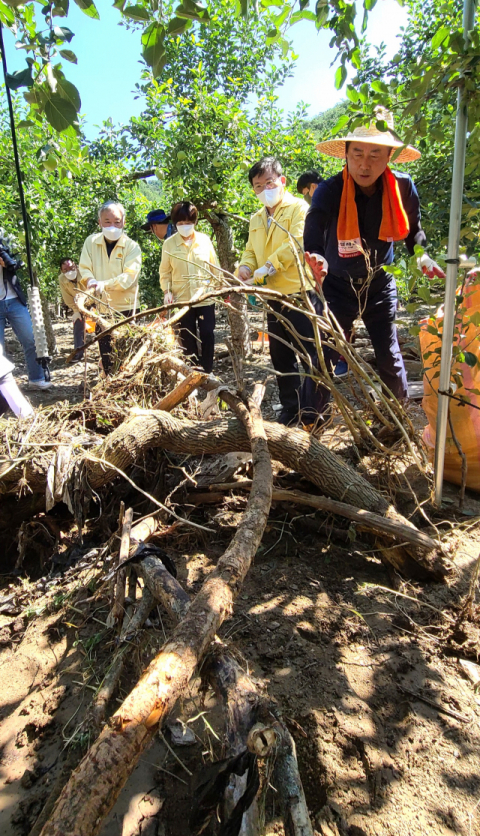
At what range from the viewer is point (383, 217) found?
2.84m

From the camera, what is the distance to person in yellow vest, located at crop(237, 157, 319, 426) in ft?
11.5

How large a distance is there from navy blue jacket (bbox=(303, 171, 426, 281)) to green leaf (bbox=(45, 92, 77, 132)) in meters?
1.79

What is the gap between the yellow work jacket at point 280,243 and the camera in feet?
11.5

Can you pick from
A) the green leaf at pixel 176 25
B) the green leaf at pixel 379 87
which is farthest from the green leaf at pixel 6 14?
the green leaf at pixel 379 87

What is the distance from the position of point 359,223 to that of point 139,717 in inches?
113

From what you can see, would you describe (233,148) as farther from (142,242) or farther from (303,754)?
(303,754)

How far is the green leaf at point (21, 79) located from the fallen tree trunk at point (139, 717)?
1575 millimetres

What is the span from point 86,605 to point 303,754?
4.10 ft

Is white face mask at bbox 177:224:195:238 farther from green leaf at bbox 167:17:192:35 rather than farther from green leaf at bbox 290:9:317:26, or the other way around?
green leaf at bbox 167:17:192:35

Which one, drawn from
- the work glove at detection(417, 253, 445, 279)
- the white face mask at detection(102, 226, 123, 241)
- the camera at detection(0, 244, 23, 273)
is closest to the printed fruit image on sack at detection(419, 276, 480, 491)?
the work glove at detection(417, 253, 445, 279)

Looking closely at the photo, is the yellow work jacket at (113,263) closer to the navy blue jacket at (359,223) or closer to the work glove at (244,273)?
the work glove at (244,273)

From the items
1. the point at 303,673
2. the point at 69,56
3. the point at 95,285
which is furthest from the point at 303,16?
the point at 95,285

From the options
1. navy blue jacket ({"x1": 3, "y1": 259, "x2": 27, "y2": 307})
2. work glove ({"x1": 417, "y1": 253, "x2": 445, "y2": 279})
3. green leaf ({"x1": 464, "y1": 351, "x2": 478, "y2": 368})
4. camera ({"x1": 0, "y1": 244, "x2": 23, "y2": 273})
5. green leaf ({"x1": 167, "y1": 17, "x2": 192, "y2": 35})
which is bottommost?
green leaf ({"x1": 464, "y1": 351, "x2": 478, "y2": 368})

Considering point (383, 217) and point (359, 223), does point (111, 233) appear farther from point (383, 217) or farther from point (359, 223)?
point (383, 217)
